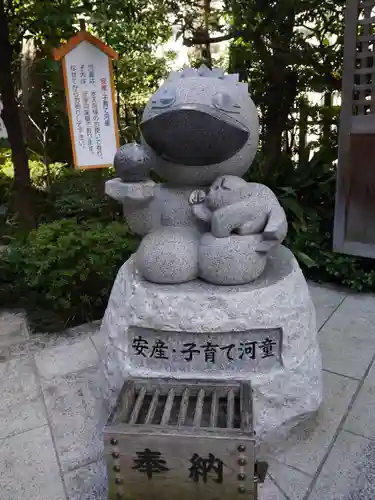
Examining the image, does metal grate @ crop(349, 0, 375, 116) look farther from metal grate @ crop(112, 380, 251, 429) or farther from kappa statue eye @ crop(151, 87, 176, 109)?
metal grate @ crop(112, 380, 251, 429)

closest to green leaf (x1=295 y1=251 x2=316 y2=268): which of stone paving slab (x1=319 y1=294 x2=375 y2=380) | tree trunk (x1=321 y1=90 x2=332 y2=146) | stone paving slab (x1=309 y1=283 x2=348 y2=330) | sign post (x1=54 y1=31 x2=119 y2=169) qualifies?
stone paving slab (x1=309 y1=283 x2=348 y2=330)

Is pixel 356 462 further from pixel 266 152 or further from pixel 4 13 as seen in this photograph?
pixel 4 13

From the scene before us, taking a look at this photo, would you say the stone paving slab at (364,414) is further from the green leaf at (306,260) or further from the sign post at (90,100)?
the sign post at (90,100)

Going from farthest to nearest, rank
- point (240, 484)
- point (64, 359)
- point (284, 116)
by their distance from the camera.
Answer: point (284, 116) < point (64, 359) < point (240, 484)

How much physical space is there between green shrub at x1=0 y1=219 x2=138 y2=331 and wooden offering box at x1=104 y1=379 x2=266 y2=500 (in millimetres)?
1979

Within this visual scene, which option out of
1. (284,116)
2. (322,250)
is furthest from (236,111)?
(284,116)

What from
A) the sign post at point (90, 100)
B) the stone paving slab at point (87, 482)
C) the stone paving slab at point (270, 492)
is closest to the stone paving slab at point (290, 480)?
the stone paving slab at point (270, 492)

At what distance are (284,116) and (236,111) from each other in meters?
3.78

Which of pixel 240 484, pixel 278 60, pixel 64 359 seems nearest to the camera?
pixel 240 484

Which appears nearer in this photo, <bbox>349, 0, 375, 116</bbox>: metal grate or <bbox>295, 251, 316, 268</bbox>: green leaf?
<bbox>349, 0, 375, 116</bbox>: metal grate

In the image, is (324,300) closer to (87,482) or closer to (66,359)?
(66,359)

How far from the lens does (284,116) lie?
562 cm

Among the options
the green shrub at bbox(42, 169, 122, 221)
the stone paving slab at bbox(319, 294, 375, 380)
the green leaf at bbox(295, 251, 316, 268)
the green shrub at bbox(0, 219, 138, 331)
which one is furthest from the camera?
the green shrub at bbox(42, 169, 122, 221)

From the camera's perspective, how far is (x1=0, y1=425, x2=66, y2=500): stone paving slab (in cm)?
212
